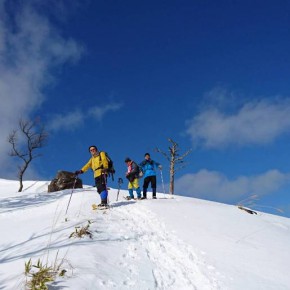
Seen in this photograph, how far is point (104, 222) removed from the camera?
344 inches

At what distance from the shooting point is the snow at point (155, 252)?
4922 mm

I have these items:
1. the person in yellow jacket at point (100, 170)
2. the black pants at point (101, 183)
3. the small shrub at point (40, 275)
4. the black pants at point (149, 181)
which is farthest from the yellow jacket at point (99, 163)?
the small shrub at point (40, 275)

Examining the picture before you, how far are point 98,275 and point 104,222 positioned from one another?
4054 mm

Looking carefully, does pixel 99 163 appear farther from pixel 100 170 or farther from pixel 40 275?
pixel 40 275

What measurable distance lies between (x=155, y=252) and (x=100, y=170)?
583cm

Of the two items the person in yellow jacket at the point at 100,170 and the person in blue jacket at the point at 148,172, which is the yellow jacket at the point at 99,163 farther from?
the person in blue jacket at the point at 148,172

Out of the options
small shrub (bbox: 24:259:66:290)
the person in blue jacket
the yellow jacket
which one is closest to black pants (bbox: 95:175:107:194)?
the yellow jacket

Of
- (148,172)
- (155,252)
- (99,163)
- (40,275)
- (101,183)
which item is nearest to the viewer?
(40,275)

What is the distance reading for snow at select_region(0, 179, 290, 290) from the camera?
492 centimetres

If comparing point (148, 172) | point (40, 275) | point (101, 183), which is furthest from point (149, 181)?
point (40, 275)

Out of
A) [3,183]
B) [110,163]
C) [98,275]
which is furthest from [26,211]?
[3,183]

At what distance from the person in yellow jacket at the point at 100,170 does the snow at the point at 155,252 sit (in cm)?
136

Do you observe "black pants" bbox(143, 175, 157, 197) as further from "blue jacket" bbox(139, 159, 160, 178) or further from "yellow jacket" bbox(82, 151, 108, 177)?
"yellow jacket" bbox(82, 151, 108, 177)

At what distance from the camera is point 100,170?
39.7 ft
